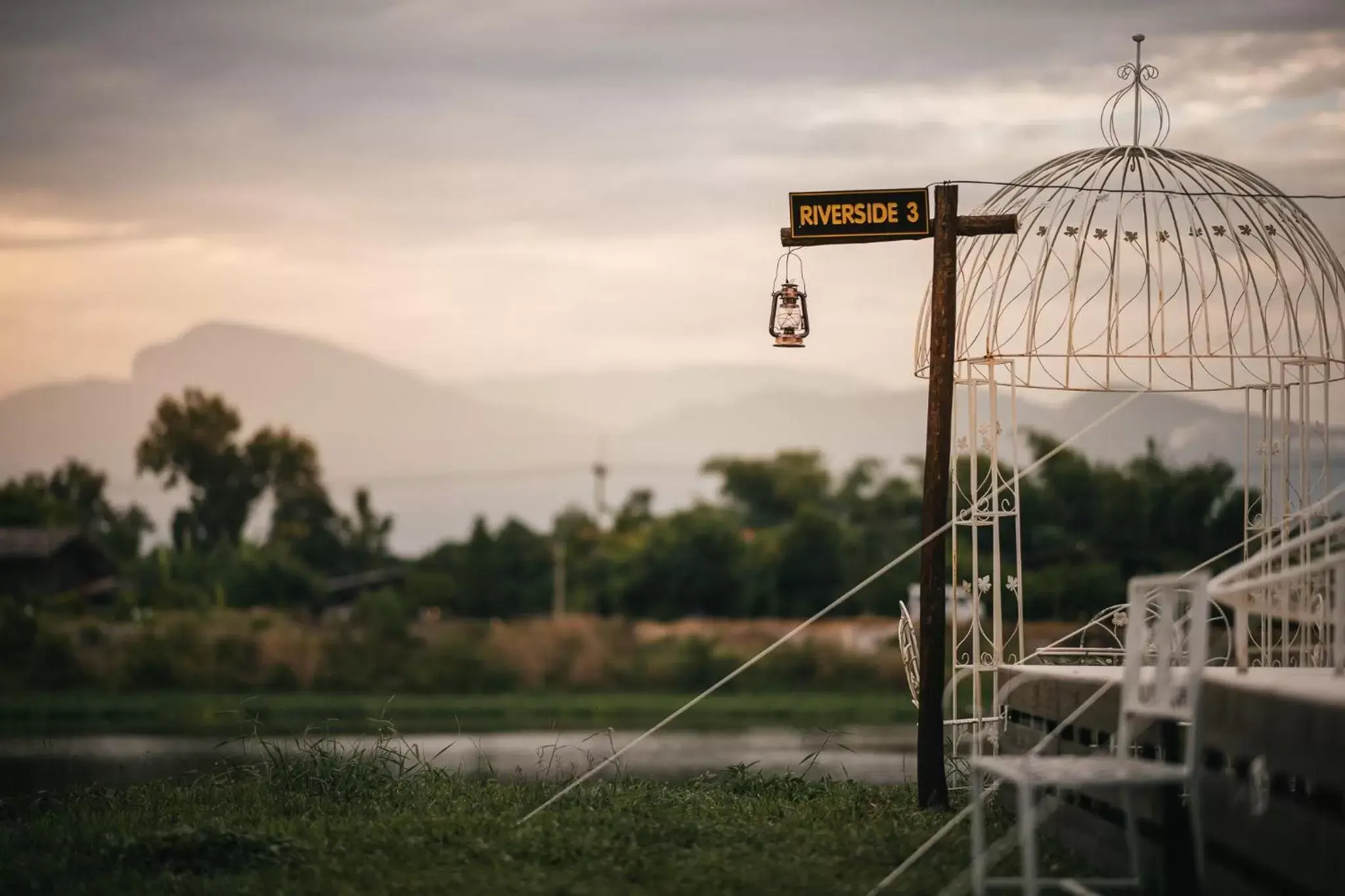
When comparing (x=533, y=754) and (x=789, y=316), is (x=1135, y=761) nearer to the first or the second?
(x=789, y=316)

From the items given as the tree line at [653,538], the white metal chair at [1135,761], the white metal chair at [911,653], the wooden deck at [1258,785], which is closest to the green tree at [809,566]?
the tree line at [653,538]

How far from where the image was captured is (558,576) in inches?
1898

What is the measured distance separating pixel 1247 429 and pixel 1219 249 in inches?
65.5

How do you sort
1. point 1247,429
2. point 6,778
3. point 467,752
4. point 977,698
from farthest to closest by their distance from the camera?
1. point 467,752
2. point 6,778
3. point 1247,429
4. point 977,698

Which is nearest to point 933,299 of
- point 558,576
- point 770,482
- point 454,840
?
point 454,840

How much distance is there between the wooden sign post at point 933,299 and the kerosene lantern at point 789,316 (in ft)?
2.44

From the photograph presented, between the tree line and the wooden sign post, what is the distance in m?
28.2

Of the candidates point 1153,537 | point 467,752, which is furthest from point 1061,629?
point 467,752

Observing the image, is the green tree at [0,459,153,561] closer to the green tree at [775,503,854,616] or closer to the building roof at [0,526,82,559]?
the building roof at [0,526,82,559]

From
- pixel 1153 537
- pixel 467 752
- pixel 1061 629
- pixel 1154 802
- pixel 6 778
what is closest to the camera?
pixel 1154 802

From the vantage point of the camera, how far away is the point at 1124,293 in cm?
1038

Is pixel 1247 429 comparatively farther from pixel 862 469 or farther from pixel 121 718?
pixel 862 469

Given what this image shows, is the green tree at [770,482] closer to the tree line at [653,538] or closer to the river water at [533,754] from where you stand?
the tree line at [653,538]

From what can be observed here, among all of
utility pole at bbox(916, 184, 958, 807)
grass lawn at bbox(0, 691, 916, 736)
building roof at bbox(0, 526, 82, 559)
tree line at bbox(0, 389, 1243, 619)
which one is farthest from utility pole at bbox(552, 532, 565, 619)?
utility pole at bbox(916, 184, 958, 807)
